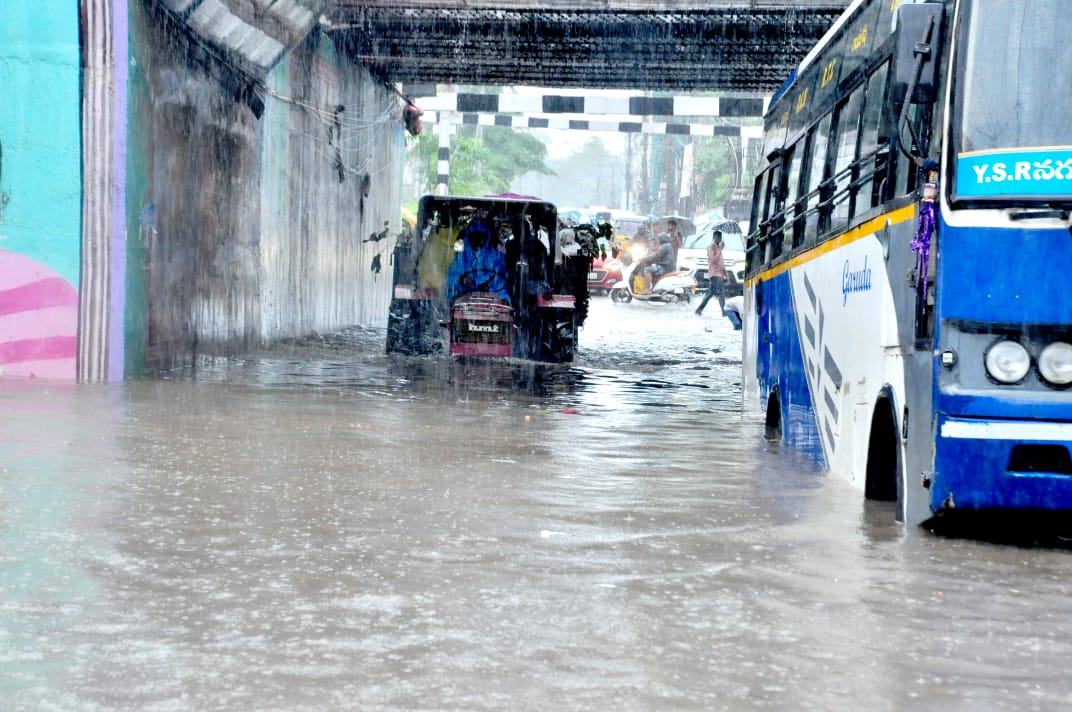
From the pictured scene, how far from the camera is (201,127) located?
17.7 meters

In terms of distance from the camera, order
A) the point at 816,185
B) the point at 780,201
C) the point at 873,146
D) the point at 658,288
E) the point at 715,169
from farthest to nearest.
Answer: the point at 715,169
the point at 658,288
the point at 780,201
the point at 816,185
the point at 873,146

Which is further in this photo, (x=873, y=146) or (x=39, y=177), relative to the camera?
(x=39, y=177)

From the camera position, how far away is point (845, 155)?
841 cm

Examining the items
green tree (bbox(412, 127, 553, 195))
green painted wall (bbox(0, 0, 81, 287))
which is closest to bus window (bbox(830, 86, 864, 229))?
green painted wall (bbox(0, 0, 81, 287))

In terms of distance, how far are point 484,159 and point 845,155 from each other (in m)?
55.4

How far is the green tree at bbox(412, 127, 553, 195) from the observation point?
5850 cm

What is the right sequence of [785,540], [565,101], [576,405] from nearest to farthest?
1. [785,540]
2. [576,405]
3. [565,101]

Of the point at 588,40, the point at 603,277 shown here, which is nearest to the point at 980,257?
the point at 588,40

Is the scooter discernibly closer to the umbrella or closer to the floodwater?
the umbrella

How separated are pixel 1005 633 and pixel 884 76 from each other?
131 inches

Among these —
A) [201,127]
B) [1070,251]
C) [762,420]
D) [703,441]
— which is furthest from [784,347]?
[201,127]

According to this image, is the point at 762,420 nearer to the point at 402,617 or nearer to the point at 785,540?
the point at 785,540

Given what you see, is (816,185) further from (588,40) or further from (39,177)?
(588,40)

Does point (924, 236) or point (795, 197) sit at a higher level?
point (795, 197)
